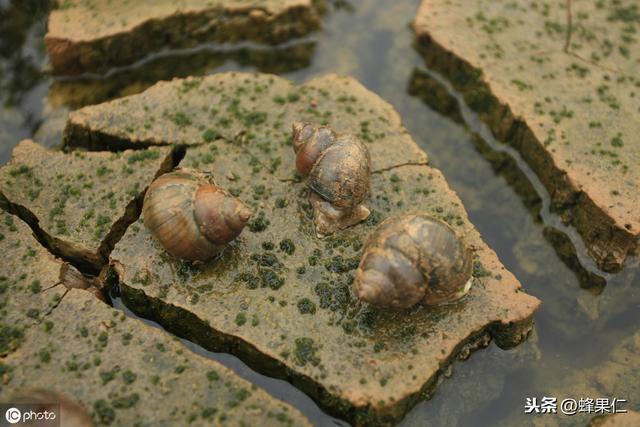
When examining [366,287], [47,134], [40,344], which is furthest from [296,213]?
[47,134]

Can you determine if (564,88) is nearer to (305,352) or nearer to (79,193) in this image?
(305,352)

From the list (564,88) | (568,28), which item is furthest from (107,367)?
(568,28)

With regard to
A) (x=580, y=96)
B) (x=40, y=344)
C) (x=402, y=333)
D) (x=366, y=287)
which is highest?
(x=580, y=96)

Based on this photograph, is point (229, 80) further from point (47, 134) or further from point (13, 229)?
point (13, 229)

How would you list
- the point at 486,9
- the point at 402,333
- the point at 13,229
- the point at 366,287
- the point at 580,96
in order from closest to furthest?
the point at 366,287, the point at 402,333, the point at 13,229, the point at 580,96, the point at 486,9

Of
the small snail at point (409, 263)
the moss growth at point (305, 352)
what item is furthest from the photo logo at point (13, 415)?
the small snail at point (409, 263)

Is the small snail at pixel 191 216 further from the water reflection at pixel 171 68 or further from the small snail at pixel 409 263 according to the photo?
the water reflection at pixel 171 68
